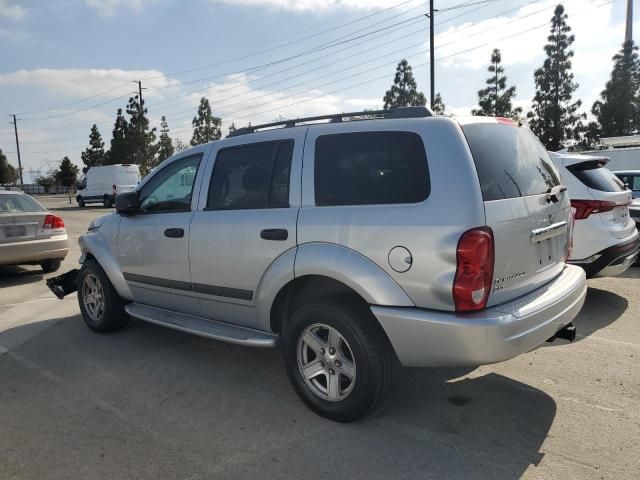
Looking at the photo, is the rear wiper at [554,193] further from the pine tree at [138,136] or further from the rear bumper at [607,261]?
the pine tree at [138,136]

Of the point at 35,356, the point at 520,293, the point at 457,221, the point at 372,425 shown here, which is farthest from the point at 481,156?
the point at 35,356

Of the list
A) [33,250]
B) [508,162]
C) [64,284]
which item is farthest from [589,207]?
[33,250]

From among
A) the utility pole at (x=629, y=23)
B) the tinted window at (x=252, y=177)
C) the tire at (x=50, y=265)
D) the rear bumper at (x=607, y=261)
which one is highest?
the utility pole at (x=629, y=23)

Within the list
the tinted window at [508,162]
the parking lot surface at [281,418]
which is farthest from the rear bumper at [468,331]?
the tinted window at [508,162]

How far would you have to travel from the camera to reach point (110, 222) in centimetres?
507

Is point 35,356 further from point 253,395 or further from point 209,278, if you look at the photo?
point 253,395

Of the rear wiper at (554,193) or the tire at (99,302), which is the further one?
the tire at (99,302)

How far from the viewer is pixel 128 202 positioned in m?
4.65

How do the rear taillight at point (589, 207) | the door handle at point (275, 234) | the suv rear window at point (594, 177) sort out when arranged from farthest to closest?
the suv rear window at point (594, 177)
the rear taillight at point (589, 207)
the door handle at point (275, 234)

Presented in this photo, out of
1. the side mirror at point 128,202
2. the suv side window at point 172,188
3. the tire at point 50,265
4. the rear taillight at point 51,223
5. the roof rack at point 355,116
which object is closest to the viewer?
the roof rack at point 355,116

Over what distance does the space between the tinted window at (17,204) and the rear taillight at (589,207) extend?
8302 mm

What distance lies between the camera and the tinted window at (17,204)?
8.26m

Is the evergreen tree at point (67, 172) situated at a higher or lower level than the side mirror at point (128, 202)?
higher

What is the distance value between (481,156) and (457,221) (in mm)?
511
